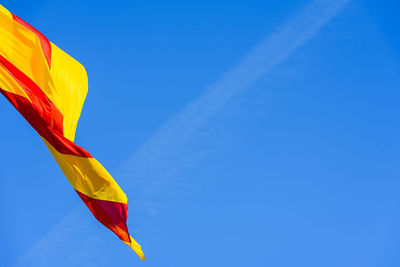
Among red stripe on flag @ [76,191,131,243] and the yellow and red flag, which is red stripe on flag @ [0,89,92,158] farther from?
red stripe on flag @ [76,191,131,243]

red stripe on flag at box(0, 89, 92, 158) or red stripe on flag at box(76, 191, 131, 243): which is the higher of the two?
red stripe on flag at box(0, 89, 92, 158)

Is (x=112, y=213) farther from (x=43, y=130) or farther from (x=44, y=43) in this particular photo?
(x=44, y=43)

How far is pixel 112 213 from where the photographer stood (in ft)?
53.7

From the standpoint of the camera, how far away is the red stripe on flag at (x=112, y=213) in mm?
16219

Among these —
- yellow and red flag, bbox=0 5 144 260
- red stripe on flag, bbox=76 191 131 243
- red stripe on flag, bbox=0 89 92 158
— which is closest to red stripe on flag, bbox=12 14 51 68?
yellow and red flag, bbox=0 5 144 260

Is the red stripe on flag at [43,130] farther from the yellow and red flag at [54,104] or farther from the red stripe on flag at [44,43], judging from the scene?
the red stripe on flag at [44,43]

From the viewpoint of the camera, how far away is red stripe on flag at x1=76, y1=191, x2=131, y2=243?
16219mm

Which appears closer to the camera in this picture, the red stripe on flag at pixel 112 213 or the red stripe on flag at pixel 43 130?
the red stripe on flag at pixel 43 130

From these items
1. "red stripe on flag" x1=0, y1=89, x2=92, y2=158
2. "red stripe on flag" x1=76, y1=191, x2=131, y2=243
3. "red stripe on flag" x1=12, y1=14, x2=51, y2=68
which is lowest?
"red stripe on flag" x1=76, y1=191, x2=131, y2=243

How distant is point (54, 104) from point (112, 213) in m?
3.03

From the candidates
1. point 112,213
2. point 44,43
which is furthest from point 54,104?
point 112,213

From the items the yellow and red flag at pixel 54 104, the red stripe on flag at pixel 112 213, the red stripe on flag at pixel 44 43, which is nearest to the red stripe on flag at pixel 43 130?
the yellow and red flag at pixel 54 104

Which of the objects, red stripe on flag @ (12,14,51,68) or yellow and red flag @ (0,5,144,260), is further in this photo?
red stripe on flag @ (12,14,51,68)

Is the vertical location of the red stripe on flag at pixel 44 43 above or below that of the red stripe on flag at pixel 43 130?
above
